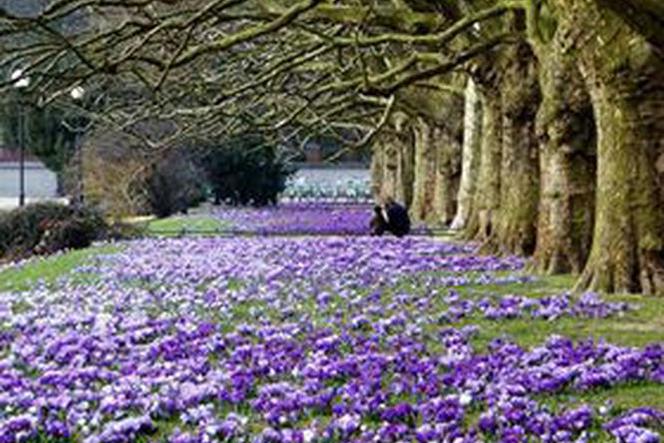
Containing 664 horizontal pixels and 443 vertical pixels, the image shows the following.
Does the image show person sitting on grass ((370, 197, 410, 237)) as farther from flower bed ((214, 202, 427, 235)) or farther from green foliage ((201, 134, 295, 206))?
green foliage ((201, 134, 295, 206))

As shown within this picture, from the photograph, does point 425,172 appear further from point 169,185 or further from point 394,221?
point 169,185

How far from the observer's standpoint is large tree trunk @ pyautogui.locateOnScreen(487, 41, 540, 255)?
1916 centimetres

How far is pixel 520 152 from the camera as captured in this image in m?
19.6

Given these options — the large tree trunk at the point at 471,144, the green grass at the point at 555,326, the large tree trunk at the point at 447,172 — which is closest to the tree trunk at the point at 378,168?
the large tree trunk at the point at 447,172

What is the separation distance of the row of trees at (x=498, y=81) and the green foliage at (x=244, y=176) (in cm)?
2632

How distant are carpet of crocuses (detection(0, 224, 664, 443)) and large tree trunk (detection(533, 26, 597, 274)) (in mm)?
722

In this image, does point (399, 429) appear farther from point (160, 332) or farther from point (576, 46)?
point (576, 46)

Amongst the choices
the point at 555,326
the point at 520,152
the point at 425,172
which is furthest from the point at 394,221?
the point at 555,326

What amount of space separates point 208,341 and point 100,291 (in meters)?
5.56

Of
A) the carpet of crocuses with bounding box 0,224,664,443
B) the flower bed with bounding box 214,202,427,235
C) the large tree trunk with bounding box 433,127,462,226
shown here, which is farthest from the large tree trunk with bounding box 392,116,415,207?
the carpet of crocuses with bounding box 0,224,664,443

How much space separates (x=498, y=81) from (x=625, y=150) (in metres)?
6.79

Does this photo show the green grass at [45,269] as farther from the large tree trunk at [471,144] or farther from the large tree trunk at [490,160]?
the large tree trunk at [471,144]

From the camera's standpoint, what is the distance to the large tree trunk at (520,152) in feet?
62.8

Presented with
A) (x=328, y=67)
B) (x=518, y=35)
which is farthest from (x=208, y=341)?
(x=328, y=67)
